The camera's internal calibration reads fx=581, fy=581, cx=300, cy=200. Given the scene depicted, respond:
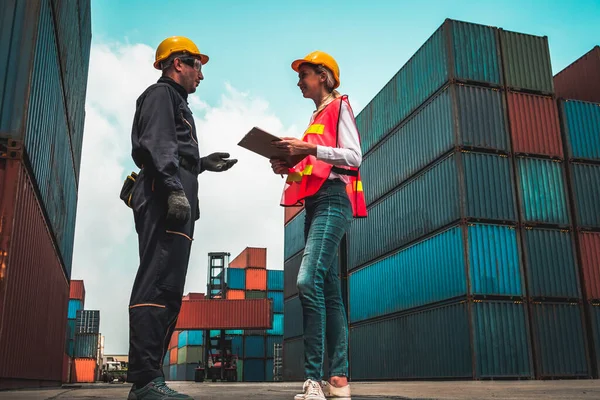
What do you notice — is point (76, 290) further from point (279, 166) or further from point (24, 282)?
point (279, 166)

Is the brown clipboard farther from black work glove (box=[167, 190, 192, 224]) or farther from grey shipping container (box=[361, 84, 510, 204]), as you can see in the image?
grey shipping container (box=[361, 84, 510, 204])

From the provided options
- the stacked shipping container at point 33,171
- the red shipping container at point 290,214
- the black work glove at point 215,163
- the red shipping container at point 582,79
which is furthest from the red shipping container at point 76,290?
the black work glove at point 215,163

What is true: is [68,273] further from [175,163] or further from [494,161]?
[175,163]

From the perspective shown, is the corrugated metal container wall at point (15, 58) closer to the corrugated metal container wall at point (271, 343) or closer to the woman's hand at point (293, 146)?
the woman's hand at point (293, 146)

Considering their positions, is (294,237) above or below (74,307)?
above

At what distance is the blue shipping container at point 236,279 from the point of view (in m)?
45.7

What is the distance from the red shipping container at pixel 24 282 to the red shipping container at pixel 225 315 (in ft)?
66.9

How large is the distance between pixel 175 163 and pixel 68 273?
45.1 feet

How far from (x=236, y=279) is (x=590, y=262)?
32.4 metres

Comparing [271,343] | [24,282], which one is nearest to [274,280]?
[271,343]

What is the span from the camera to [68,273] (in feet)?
51.0

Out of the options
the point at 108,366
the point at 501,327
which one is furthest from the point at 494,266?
the point at 108,366

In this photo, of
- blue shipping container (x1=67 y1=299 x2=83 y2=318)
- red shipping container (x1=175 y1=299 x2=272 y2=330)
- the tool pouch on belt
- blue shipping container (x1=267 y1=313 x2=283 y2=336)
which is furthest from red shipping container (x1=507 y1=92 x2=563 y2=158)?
blue shipping container (x1=67 y1=299 x2=83 y2=318)

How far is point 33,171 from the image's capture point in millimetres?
7504
